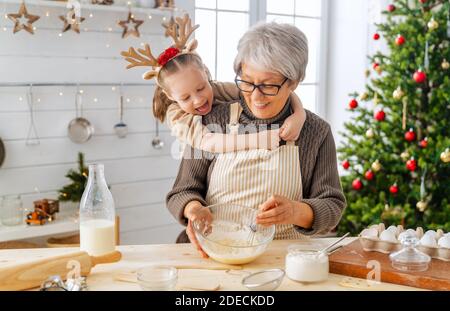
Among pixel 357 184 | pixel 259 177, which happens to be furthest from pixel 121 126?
pixel 259 177

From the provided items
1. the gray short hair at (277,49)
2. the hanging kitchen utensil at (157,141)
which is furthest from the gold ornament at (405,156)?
the gray short hair at (277,49)

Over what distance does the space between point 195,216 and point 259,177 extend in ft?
0.94

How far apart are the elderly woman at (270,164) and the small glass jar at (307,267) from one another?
7.6 inches

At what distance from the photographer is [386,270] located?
1.64 meters

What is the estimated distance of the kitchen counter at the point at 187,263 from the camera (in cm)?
158

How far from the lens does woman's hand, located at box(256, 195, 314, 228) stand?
178cm

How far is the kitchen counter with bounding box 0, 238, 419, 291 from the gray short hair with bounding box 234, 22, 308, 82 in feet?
1.83

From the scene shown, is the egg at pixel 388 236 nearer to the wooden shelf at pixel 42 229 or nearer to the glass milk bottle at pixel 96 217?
the glass milk bottle at pixel 96 217

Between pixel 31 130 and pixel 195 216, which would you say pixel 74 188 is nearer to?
pixel 31 130

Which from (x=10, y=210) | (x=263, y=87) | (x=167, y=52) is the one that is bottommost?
(x=10, y=210)

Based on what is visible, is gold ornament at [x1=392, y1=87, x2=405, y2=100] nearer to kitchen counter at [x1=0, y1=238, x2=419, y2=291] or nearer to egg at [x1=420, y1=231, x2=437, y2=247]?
kitchen counter at [x1=0, y1=238, x2=419, y2=291]

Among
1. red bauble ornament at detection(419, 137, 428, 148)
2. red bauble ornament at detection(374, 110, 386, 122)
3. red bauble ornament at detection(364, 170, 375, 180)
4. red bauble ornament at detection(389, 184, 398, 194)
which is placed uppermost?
red bauble ornament at detection(374, 110, 386, 122)

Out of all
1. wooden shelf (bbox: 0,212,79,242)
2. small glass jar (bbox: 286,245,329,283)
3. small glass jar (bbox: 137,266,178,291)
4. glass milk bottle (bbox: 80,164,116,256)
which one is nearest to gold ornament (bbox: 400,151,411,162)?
wooden shelf (bbox: 0,212,79,242)
